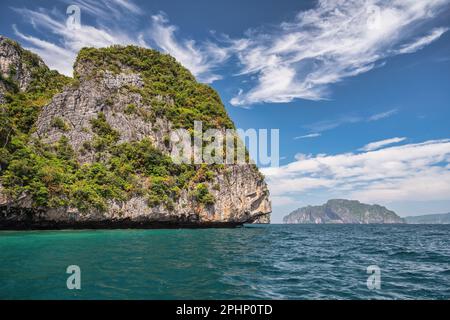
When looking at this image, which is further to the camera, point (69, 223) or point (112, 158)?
point (112, 158)

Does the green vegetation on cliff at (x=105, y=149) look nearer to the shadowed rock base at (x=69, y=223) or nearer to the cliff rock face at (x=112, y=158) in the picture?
the cliff rock face at (x=112, y=158)

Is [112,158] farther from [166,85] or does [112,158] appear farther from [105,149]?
[166,85]

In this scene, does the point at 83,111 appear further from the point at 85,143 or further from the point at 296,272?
the point at 296,272

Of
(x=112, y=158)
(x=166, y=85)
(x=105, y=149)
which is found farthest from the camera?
(x=166, y=85)

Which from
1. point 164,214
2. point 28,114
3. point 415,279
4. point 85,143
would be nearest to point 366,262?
Result: point 415,279

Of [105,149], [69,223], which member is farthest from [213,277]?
[105,149]

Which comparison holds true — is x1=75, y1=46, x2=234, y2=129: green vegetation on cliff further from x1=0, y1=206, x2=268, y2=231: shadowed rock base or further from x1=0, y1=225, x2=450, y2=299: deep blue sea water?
x1=0, y1=225, x2=450, y2=299: deep blue sea water

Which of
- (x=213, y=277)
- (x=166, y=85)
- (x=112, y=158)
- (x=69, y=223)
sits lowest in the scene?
(x=69, y=223)

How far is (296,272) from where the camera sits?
11383mm

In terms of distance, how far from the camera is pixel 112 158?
44.4 meters

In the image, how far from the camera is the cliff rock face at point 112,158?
113 feet

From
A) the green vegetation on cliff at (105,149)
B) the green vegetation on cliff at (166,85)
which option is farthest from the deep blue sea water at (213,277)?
the green vegetation on cliff at (166,85)

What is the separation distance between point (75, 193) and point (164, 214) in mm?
12102

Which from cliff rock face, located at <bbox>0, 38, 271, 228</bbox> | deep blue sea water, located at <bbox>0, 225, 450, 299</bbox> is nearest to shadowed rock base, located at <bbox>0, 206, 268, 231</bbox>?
cliff rock face, located at <bbox>0, 38, 271, 228</bbox>
